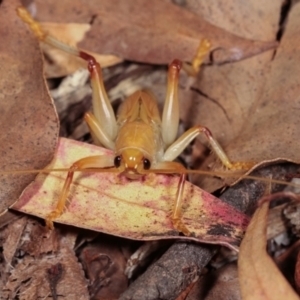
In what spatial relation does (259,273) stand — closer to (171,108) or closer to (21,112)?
(171,108)

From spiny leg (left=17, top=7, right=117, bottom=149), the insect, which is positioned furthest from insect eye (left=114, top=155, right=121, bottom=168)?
spiny leg (left=17, top=7, right=117, bottom=149)

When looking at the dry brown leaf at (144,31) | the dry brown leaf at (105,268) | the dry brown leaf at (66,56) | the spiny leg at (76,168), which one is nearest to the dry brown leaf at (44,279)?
the dry brown leaf at (105,268)

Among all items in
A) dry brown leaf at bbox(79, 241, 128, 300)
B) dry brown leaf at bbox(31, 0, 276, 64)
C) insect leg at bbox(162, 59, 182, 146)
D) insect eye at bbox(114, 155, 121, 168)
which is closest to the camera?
dry brown leaf at bbox(79, 241, 128, 300)

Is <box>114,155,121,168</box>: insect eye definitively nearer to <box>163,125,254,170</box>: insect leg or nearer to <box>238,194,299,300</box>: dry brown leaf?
<box>163,125,254,170</box>: insect leg

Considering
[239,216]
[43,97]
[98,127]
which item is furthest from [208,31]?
[239,216]

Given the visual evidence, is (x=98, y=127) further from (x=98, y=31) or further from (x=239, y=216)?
(x=239, y=216)
